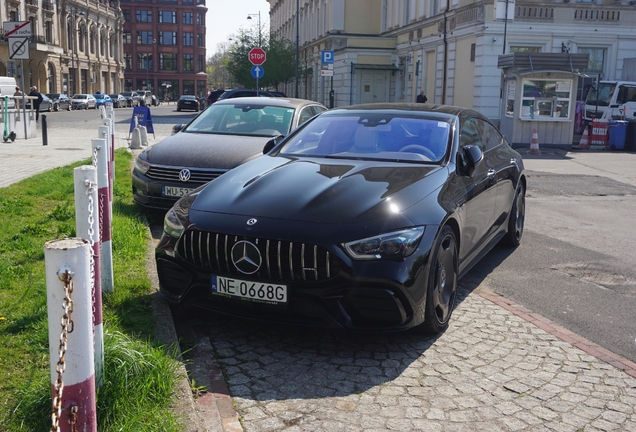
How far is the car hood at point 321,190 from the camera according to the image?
448 cm

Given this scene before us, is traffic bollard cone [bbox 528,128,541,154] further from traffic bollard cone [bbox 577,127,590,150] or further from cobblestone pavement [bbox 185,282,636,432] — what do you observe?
cobblestone pavement [bbox 185,282,636,432]

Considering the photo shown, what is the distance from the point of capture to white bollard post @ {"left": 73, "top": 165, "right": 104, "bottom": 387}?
3037 millimetres

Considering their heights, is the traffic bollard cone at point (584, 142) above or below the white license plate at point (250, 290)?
below

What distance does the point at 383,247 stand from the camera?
14.0 ft

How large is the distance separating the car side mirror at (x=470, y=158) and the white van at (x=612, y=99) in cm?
2562

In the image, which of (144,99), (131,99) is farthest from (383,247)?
(144,99)

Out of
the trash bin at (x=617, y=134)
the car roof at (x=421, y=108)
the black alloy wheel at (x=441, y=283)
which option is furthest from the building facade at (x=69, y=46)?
the black alloy wheel at (x=441, y=283)

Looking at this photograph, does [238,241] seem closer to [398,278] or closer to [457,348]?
[398,278]

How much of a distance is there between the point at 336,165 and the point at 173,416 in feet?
8.94

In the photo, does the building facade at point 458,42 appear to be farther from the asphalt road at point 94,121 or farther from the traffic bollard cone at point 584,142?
the asphalt road at point 94,121

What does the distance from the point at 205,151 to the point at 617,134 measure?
18344 mm

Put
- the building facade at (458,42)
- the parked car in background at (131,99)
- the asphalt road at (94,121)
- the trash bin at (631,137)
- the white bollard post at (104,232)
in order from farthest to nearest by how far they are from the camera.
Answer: the parked car in background at (131,99)
the building facade at (458,42)
the asphalt road at (94,121)
the trash bin at (631,137)
the white bollard post at (104,232)

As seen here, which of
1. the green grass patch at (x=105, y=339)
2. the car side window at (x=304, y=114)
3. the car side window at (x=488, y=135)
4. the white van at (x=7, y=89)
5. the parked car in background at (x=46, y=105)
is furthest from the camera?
the parked car in background at (x=46, y=105)

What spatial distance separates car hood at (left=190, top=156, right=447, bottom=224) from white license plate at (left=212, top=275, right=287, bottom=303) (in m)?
0.45
